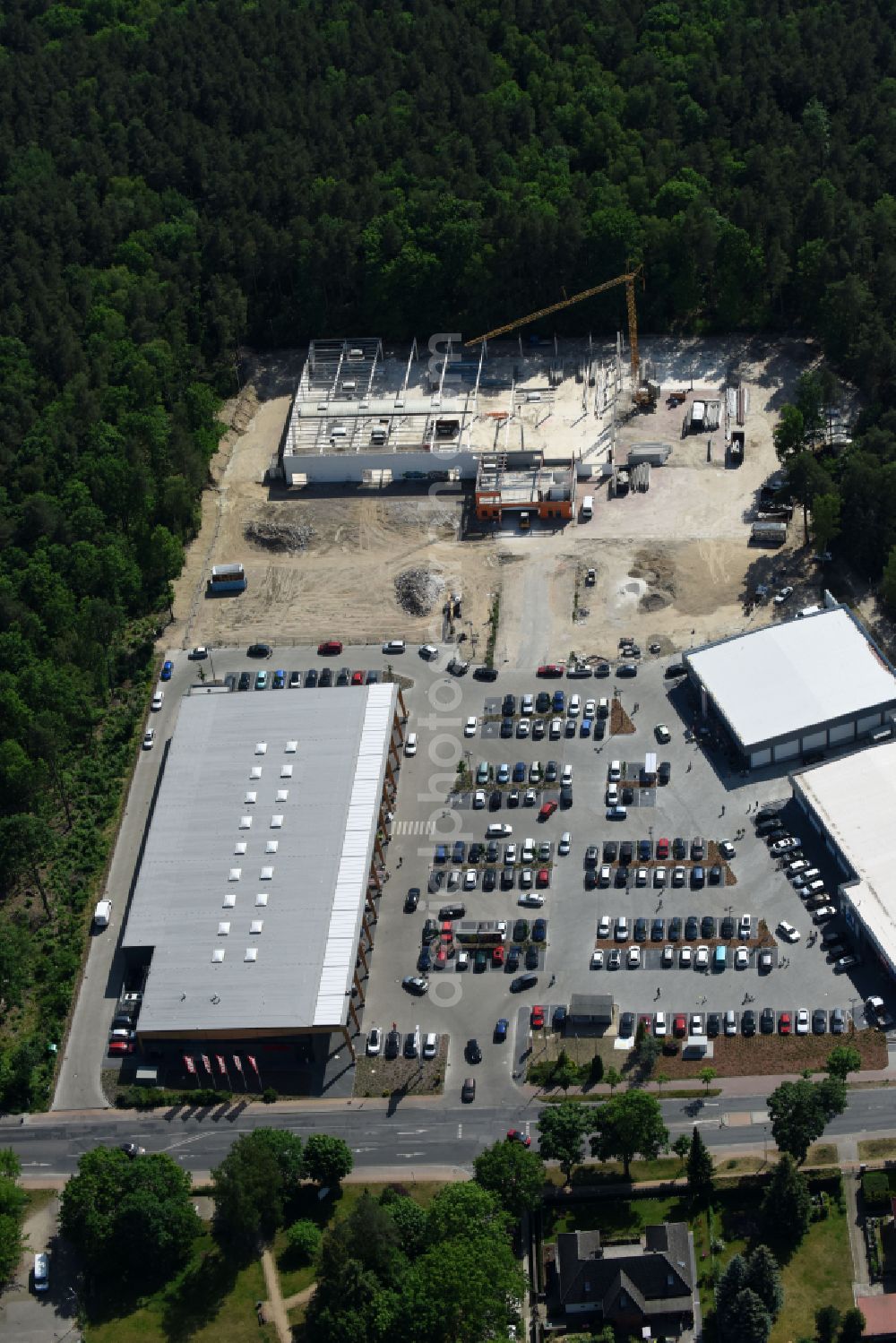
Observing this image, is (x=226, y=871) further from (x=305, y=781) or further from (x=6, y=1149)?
(x=6, y=1149)

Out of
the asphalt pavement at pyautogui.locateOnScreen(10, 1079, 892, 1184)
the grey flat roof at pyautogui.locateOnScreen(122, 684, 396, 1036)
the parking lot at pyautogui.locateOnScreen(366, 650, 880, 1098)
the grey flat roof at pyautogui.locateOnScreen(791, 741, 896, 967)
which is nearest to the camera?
the asphalt pavement at pyautogui.locateOnScreen(10, 1079, 892, 1184)

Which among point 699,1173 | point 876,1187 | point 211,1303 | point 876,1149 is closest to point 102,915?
point 211,1303

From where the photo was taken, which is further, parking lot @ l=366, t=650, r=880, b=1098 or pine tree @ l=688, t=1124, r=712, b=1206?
parking lot @ l=366, t=650, r=880, b=1098

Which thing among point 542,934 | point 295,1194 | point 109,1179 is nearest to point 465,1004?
point 542,934

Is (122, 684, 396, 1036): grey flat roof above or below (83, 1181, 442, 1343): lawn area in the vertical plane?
above

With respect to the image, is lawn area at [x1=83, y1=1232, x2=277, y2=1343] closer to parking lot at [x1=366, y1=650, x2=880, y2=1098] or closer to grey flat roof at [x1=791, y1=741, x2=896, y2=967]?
parking lot at [x1=366, y1=650, x2=880, y2=1098]

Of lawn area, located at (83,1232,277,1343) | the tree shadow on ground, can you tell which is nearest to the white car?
lawn area, located at (83,1232,277,1343)

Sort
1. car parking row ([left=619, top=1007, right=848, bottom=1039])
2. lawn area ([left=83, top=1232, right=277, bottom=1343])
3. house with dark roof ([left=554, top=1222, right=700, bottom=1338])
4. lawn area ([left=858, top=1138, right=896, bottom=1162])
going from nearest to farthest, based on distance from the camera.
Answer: house with dark roof ([left=554, top=1222, right=700, bottom=1338]) → lawn area ([left=83, top=1232, right=277, bottom=1343]) → lawn area ([left=858, top=1138, right=896, bottom=1162]) → car parking row ([left=619, top=1007, right=848, bottom=1039])
